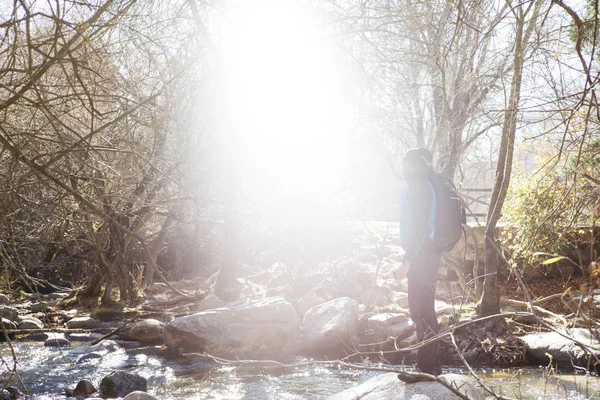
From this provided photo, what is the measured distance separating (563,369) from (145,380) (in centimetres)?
554

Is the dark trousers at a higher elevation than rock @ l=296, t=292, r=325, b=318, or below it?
higher

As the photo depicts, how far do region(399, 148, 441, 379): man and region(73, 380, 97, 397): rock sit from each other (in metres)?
4.25

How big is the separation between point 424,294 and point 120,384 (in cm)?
416

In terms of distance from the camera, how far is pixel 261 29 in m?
7.06

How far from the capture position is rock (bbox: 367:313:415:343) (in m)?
9.23

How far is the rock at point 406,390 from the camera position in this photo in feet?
15.2

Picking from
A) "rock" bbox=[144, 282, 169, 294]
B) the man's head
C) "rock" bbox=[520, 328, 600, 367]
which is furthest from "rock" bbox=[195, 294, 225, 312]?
the man's head

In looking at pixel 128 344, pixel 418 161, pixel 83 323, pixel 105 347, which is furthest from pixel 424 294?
pixel 83 323

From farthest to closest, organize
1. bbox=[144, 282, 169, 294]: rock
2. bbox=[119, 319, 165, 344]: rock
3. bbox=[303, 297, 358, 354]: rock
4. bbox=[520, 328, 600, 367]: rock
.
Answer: bbox=[144, 282, 169, 294]: rock
bbox=[119, 319, 165, 344]: rock
bbox=[303, 297, 358, 354]: rock
bbox=[520, 328, 600, 367]: rock

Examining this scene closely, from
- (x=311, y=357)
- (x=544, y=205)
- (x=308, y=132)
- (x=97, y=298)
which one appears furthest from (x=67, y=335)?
(x=544, y=205)

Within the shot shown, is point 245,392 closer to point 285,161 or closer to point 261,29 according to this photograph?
point 261,29

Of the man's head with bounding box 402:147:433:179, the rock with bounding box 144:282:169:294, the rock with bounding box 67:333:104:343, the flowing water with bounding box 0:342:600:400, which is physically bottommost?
the flowing water with bounding box 0:342:600:400

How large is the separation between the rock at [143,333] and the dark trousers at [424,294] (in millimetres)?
6342

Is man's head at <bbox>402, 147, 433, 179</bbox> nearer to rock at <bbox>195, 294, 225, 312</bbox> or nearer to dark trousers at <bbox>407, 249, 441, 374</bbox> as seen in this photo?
dark trousers at <bbox>407, 249, 441, 374</bbox>
